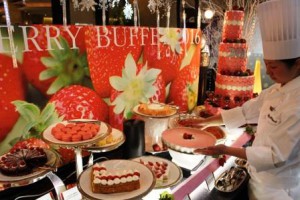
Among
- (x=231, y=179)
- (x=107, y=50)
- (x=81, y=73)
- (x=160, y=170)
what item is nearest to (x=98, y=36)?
(x=107, y=50)

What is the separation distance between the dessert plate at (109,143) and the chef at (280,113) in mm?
550

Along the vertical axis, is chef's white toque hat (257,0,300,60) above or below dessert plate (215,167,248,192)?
above

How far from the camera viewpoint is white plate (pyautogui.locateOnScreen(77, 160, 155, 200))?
1.25m

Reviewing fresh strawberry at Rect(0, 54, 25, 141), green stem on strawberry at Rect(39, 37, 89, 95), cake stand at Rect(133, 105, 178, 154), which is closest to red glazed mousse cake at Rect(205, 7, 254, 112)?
cake stand at Rect(133, 105, 178, 154)

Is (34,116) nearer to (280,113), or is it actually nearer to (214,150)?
(214,150)

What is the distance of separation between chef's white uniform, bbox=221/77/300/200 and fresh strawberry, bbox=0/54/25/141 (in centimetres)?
156

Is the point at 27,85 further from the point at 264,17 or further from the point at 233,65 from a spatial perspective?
the point at 233,65

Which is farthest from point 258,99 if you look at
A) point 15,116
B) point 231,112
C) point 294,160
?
point 15,116

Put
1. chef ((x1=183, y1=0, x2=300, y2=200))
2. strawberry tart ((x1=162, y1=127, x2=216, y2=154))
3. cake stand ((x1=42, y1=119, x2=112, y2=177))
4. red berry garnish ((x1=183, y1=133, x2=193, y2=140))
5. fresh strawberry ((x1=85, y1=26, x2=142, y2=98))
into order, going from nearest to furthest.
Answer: cake stand ((x1=42, y1=119, x2=112, y2=177)) < chef ((x1=183, y1=0, x2=300, y2=200)) < strawberry tart ((x1=162, y1=127, x2=216, y2=154)) < red berry garnish ((x1=183, y1=133, x2=193, y2=140)) < fresh strawberry ((x1=85, y1=26, x2=142, y2=98))

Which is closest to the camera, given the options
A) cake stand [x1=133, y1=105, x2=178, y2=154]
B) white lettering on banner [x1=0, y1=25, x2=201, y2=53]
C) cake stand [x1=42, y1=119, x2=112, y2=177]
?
cake stand [x1=42, y1=119, x2=112, y2=177]

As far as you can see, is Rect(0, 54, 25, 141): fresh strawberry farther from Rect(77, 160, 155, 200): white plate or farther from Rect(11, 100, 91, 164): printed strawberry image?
Rect(77, 160, 155, 200): white plate

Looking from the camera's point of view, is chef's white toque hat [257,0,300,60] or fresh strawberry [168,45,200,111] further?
fresh strawberry [168,45,200,111]

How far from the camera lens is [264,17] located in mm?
1735

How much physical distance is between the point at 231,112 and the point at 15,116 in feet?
5.52
